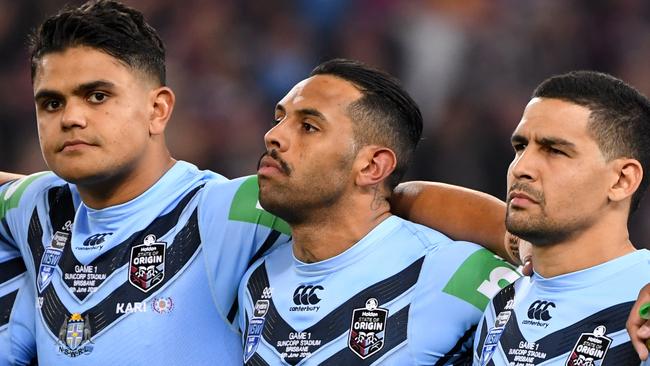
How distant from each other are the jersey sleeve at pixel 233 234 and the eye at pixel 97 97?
1.81 ft

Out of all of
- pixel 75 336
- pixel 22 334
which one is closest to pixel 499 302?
pixel 75 336

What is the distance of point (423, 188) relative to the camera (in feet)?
16.0

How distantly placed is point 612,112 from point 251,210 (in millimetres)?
1466

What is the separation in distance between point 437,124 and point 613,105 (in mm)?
5860

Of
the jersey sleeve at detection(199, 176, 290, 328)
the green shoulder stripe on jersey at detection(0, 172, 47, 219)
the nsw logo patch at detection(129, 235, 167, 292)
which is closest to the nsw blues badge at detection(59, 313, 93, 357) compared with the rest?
the nsw logo patch at detection(129, 235, 167, 292)

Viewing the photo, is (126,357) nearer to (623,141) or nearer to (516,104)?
(623,141)

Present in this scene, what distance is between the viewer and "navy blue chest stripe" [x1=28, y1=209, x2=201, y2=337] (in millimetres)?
4758

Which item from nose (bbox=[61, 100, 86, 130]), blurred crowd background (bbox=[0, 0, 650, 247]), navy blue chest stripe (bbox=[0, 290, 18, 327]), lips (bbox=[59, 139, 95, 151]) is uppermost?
blurred crowd background (bbox=[0, 0, 650, 247])

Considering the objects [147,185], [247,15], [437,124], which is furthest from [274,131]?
[247,15]

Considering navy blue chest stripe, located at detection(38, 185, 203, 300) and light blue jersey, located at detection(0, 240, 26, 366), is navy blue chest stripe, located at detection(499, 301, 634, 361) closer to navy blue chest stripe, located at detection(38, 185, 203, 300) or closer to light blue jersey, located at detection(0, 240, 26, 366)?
navy blue chest stripe, located at detection(38, 185, 203, 300)

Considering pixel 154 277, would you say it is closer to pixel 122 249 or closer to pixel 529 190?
pixel 122 249

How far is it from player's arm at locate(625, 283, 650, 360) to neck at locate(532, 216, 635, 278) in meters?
0.30

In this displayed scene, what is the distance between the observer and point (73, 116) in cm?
480

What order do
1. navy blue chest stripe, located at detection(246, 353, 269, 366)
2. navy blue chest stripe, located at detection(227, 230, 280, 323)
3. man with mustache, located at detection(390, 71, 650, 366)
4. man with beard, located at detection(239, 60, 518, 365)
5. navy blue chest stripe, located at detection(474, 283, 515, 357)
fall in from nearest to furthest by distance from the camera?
man with mustache, located at detection(390, 71, 650, 366), navy blue chest stripe, located at detection(474, 283, 515, 357), man with beard, located at detection(239, 60, 518, 365), navy blue chest stripe, located at detection(246, 353, 269, 366), navy blue chest stripe, located at detection(227, 230, 280, 323)
